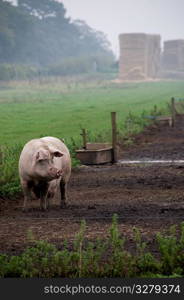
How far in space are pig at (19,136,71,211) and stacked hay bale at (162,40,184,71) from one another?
72.3 metres

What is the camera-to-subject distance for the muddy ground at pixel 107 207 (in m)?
10.5

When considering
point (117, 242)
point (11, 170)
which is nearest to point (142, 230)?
point (117, 242)

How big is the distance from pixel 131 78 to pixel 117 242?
68.9m

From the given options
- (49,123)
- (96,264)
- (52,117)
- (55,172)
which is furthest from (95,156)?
(52,117)

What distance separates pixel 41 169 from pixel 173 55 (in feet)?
251

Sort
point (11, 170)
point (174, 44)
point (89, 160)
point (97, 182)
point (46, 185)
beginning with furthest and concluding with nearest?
point (174, 44) < point (89, 160) < point (97, 182) < point (11, 170) < point (46, 185)

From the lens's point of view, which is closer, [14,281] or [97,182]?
[14,281]

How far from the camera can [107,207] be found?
1278 cm

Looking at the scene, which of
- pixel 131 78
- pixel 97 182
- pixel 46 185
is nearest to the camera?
pixel 46 185

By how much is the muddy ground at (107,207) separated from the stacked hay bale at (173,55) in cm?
6571

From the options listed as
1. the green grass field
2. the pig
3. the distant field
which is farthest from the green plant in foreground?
the distant field

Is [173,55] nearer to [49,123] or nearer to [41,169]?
[49,123]

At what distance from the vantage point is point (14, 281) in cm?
730

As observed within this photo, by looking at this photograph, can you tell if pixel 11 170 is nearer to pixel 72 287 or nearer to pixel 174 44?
pixel 72 287
